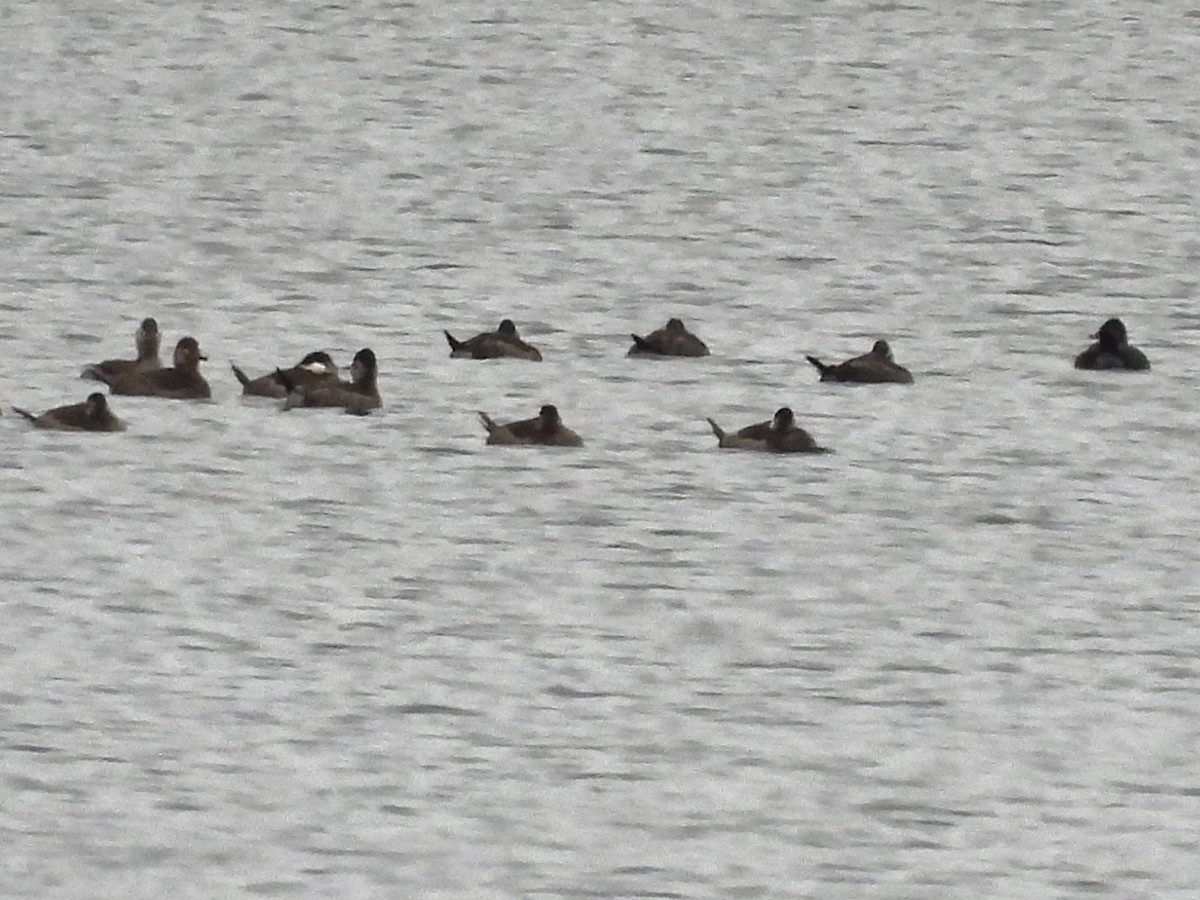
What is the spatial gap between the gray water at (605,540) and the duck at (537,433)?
0.29 ft

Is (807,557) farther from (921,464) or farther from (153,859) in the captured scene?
(153,859)

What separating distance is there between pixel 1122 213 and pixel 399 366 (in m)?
11.4

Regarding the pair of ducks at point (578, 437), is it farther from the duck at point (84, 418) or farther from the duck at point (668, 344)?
the duck at point (668, 344)

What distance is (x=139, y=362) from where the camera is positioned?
2231 cm

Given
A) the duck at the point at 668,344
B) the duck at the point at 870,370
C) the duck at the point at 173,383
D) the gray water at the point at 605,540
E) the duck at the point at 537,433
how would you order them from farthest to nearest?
the duck at the point at 668,344 → the duck at the point at 870,370 → the duck at the point at 173,383 → the duck at the point at 537,433 → the gray water at the point at 605,540

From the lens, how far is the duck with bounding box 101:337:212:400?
2192 cm

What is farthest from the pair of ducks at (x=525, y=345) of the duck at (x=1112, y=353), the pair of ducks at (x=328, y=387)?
the duck at (x=1112, y=353)

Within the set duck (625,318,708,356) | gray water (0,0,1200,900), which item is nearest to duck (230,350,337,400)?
gray water (0,0,1200,900)

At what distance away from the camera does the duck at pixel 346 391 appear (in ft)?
71.1

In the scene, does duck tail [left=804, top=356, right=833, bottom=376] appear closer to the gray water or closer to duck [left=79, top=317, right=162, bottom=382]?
the gray water

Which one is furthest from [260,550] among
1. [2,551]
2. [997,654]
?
[997,654]

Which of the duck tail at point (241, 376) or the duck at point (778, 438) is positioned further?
the duck tail at point (241, 376)

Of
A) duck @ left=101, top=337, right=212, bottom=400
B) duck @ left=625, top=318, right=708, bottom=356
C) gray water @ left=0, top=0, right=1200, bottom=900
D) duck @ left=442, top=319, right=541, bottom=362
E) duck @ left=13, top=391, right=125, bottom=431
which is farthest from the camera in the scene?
duck @ left=625, top=318, right=708, bottom=356

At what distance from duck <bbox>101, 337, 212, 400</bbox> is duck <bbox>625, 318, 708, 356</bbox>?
10.0ft
